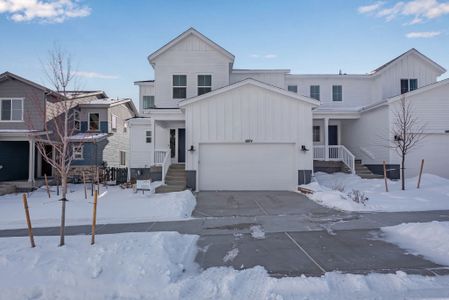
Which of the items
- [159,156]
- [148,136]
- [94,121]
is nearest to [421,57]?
[159,156]

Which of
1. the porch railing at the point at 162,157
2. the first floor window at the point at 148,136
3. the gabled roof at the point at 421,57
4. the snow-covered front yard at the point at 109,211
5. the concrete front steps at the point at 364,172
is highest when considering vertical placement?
the gabled roof at the point at 421,57

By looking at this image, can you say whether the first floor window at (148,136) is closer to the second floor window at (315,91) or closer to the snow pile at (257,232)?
the second floor window at (315,91)

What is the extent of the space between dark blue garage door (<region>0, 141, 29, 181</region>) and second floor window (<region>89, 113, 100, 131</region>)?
4672 millimetres

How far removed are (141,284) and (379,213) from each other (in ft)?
26.1

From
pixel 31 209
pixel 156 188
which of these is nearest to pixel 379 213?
pixel 156 188

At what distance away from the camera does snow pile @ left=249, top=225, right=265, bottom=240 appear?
6.82 metres

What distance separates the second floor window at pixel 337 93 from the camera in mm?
21078

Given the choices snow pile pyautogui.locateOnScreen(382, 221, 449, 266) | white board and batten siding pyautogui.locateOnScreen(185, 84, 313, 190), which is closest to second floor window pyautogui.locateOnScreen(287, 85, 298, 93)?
white board and batten siding pyautogui.locateOnScreen(185, 84, 313, 190)

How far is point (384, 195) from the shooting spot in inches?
460

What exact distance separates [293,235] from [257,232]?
87 cm

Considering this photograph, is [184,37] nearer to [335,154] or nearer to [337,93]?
[337,93]

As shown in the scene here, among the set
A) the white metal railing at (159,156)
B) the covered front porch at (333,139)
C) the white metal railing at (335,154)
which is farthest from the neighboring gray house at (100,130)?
the covered front porch at (333,139)

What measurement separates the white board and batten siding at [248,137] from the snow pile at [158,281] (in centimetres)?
979

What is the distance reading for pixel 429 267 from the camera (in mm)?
4781
